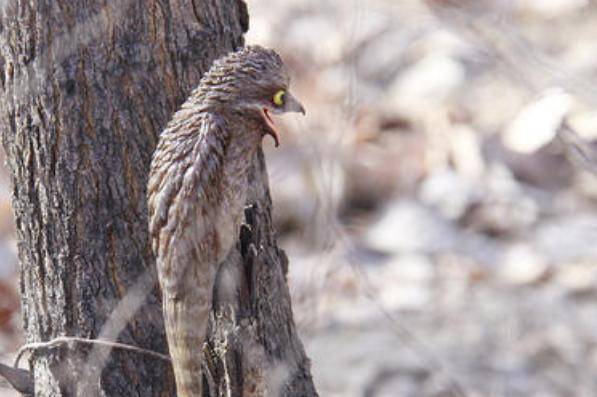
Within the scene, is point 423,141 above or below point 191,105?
above

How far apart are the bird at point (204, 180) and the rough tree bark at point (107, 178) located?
0.45 ft

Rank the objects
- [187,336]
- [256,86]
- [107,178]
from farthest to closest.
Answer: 1. [107,178]
2. [187,336]
3. [256,86]

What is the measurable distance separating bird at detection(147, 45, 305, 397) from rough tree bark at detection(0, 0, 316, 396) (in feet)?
0.45

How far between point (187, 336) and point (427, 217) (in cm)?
435

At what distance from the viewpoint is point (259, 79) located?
2664mm

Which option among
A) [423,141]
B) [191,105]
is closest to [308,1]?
[423,141]

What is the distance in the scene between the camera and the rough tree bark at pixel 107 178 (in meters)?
3.02

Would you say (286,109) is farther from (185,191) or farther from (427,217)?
(427,217)

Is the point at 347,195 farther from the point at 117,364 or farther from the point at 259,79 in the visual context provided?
the point at 259,79

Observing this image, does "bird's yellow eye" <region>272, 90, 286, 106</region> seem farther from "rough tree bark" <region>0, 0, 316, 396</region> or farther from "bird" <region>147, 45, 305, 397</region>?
"rough tree bark" <region>0, 0, 316, 396</region>

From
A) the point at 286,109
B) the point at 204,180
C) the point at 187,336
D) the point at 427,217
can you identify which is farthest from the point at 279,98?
the point at 427,217

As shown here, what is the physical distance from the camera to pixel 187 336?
9.31 feet

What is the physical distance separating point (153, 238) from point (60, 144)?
33 cm

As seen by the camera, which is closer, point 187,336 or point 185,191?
point 185,191
